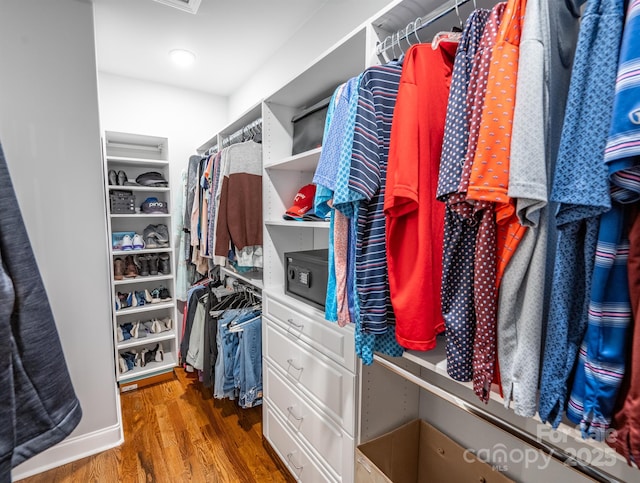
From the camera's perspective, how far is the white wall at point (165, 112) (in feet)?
9.02

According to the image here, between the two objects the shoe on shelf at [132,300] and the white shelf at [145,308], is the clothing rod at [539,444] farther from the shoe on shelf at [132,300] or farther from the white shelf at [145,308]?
the shoe on shelf at [132,300]

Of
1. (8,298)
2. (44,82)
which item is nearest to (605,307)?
(8,298)

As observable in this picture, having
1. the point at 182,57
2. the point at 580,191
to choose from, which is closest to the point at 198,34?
the point at 182,57

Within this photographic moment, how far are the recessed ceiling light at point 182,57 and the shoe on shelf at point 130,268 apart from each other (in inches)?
65.3

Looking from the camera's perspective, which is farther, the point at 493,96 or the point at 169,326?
the point at 169,326

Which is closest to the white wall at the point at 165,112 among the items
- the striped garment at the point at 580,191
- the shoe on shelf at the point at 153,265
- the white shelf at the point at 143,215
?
the white shelf at the point at 143,215

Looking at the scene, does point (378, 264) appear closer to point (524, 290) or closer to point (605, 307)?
point (524, 290)

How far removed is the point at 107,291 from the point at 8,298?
150cm

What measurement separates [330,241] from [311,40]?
5.17ft

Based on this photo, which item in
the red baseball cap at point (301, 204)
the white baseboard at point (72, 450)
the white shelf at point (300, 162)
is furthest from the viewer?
the white baseboard at point (72, 450)

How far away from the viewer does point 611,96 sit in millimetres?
478

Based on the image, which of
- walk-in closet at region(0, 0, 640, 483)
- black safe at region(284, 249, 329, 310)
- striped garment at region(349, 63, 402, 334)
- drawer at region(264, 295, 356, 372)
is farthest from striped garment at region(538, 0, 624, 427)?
black safe at region(284, 249, 329, 310)

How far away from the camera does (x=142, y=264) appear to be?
266 cm

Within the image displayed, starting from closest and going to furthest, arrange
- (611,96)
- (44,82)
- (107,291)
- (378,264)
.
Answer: (611,96)
(378,264)
(44,82)
(107,291)
